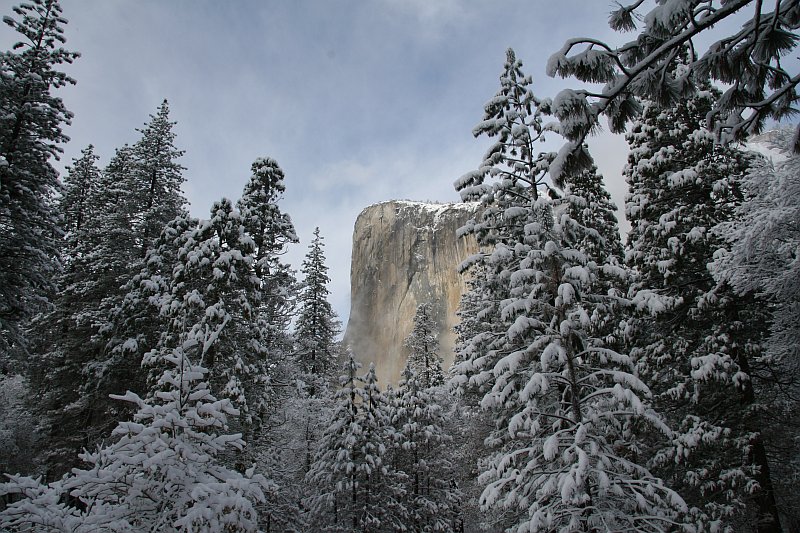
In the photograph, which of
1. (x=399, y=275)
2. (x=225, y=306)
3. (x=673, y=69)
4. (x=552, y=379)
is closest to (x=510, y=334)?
(x=552, y=379)

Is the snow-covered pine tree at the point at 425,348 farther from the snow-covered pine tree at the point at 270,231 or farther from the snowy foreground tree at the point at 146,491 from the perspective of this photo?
the snowy foreground tree at the point at 146,491

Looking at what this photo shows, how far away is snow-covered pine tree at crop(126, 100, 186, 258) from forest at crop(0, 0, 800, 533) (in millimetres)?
102

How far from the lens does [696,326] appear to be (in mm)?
12750

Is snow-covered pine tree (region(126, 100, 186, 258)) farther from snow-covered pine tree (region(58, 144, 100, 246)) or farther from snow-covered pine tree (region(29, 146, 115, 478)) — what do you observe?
snow-covered pine tree (region(58, 144, 100, 246))

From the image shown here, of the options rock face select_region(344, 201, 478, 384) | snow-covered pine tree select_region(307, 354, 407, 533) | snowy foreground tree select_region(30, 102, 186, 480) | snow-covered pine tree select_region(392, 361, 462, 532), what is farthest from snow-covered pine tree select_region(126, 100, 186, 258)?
rock face select_region(344, 201, 478, 384)

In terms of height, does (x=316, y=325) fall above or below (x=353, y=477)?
above

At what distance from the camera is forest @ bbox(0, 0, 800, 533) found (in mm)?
4598

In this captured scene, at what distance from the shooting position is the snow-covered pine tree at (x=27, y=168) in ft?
45.2

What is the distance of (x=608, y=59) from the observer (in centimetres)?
356

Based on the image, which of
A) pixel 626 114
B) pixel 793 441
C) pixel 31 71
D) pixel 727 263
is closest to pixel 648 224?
pixel 727 263

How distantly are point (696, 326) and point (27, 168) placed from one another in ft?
72.0

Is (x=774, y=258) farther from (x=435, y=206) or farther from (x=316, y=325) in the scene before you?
(x=435, y=206)

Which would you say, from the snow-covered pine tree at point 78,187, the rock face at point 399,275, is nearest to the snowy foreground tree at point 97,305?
the snow-covered pine tree at point 78,187

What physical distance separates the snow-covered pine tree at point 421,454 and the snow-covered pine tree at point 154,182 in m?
13.5
